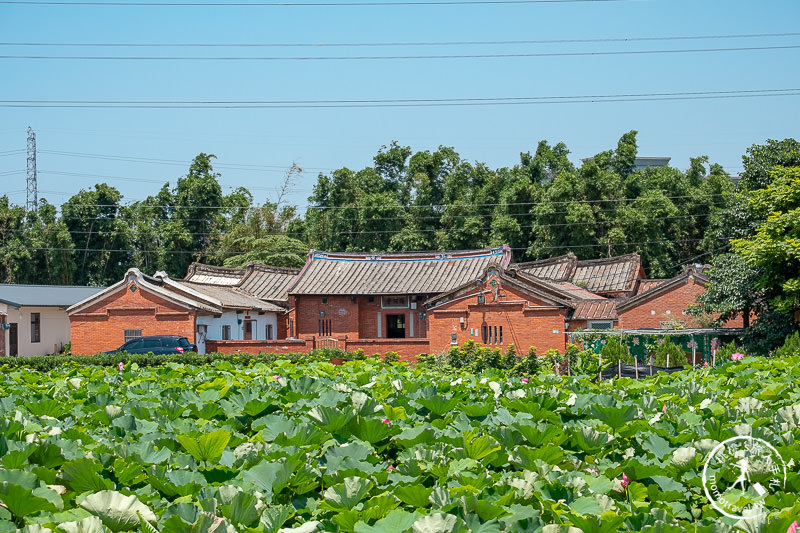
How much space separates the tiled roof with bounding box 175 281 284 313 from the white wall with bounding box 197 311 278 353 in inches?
16.5

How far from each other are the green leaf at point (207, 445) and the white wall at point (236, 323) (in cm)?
2765

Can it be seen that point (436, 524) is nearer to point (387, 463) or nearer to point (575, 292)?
point (387, 463)

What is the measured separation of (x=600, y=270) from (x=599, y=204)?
5.02 metres

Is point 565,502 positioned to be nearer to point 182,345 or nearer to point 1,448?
point 1,448

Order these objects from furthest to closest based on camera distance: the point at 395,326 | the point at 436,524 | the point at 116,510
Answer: the point at 395,326
the point at 116,510
the point at 436,524

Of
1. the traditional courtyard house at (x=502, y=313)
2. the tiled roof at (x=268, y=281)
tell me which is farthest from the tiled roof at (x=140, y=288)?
the traditional courtyard house at (x=502, y=313)

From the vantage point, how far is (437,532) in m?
3.46

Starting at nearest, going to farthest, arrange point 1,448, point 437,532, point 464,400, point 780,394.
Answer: point 437,532
point 1,448
point 464,400
point 780,394

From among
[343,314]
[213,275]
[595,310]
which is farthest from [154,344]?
[595,310]

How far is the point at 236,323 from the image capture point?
3553 centimetres

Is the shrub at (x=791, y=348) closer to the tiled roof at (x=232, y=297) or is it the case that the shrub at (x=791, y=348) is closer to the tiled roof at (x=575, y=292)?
the tiled roof at (x=575, y=292)

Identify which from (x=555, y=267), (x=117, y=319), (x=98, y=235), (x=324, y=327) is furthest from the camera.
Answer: (x=98, y=235)

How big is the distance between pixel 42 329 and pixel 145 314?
7551 millimetres

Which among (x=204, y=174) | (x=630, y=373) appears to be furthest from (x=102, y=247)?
(x=630, y=373)
